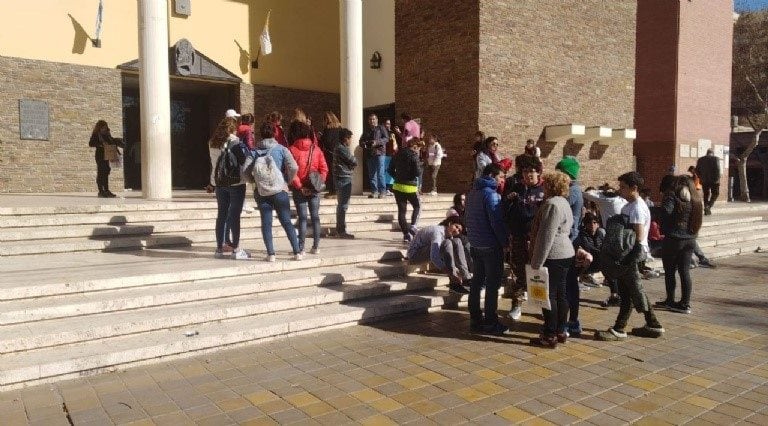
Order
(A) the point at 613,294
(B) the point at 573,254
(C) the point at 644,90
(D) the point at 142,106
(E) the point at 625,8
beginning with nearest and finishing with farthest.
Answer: (B) the point at 573,254
(A) the point at 613,294
(D) the point at 142,106
(E) the point at 625,8
(C) the point at 644,90

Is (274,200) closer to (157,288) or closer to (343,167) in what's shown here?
(157,288)

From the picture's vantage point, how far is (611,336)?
6.03 metres

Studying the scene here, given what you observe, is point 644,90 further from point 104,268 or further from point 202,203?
point 104,268

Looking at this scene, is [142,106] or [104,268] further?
[142,106]

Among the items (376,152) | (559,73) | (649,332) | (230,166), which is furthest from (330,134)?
(559,73)

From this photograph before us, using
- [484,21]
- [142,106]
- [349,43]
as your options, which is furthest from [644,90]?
[142,106]

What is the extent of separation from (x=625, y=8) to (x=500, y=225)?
15.1 m

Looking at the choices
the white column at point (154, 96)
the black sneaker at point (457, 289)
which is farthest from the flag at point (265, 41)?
the black sneaker at point (457, 289)

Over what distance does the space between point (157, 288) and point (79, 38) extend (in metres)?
10.5

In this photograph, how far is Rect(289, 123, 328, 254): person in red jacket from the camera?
8008mm

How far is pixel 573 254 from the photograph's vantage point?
18.5ft

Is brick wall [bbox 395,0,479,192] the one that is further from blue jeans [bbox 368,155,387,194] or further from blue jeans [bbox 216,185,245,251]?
blue jeans [bbox 216,185,245,251]

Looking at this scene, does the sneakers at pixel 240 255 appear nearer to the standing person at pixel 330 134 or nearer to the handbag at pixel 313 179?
the handbag at pixel 313 179

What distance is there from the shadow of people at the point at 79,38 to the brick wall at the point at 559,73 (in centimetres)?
973
